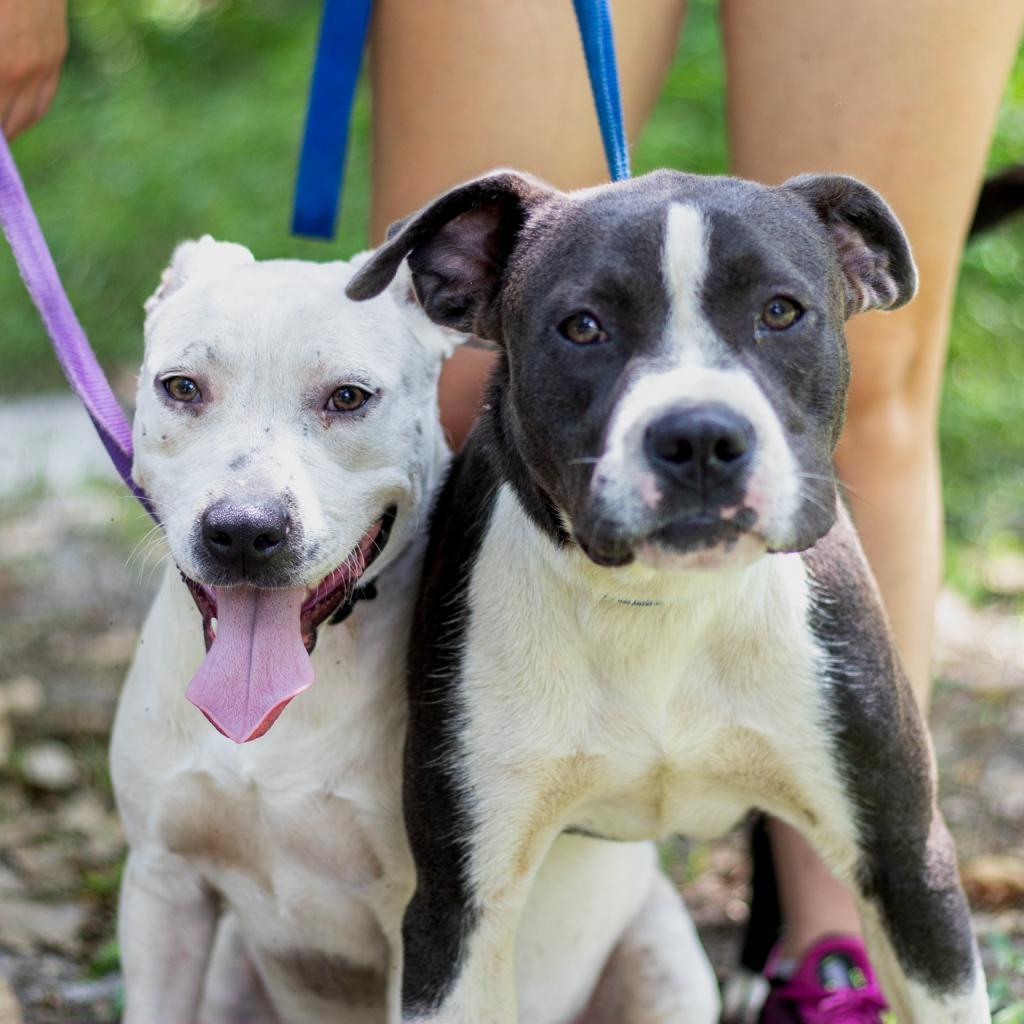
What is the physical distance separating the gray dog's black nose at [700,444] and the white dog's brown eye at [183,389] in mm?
1064

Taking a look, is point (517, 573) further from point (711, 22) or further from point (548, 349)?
point (711, 22)

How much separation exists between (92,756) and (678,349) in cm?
320

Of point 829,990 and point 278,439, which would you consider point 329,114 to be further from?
point 829,990

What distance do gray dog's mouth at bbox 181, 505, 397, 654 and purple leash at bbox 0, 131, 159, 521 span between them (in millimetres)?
332

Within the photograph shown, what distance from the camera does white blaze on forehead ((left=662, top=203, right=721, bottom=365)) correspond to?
269 cm

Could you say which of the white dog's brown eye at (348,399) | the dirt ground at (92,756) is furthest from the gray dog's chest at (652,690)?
the dirt ground at (92,756)

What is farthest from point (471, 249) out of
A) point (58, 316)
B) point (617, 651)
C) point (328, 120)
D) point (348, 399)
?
point (328, 120)

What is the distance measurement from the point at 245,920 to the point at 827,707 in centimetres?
140

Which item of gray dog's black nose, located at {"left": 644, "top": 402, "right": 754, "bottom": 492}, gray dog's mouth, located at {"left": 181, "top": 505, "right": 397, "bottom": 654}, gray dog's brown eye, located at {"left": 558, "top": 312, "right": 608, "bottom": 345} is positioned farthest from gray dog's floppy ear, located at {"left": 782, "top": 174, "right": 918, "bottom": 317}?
gray dog's mouth, located at {"left": 181, "top": 505, "right": 397, "bottom": 654}

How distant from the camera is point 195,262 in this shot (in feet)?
11.7

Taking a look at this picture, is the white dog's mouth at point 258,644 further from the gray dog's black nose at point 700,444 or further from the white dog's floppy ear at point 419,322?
the gray dog's black nose at point 700,444

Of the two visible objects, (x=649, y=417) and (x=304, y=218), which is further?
(x=304, y=218)

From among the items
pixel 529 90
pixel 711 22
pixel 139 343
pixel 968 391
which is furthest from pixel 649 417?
pixel 711 22

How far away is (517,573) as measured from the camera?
3.14 m
